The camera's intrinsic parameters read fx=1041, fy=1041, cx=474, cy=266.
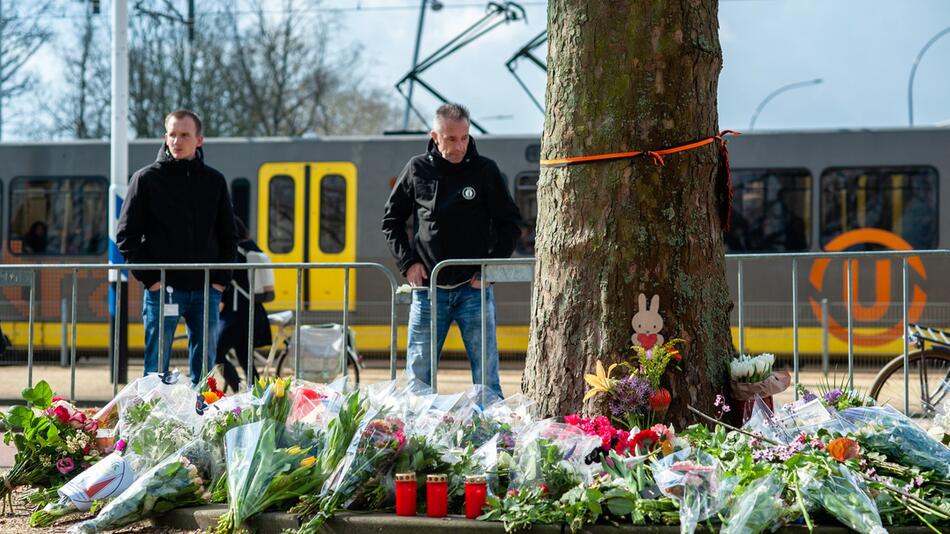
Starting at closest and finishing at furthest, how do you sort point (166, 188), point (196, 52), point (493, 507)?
point (493, 507) → point (166, 188) → point (196, 52)

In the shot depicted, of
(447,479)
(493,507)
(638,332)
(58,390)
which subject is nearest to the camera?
(493,507)

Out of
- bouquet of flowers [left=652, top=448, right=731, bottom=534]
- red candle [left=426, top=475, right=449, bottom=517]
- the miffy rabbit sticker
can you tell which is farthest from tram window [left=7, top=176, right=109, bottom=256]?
bouquet of flowers [left=652, top=448, right=731, bottom=534]

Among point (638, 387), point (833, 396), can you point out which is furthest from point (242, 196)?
point (833, 396)

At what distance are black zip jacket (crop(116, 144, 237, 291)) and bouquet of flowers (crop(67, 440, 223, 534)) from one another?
8.23 feet

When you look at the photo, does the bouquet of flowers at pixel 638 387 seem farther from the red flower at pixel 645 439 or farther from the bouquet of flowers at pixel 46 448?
the bouquet of flowers at pixel 46 448

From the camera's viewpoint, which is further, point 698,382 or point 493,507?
point 698,382

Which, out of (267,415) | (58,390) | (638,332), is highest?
(638,332)

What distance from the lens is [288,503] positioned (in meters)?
4.14

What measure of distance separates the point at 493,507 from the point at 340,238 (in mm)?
10616

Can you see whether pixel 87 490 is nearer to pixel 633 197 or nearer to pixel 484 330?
pixel 484 330

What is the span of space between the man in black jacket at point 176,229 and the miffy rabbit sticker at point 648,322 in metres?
3.11

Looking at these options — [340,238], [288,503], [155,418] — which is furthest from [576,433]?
[340,238]

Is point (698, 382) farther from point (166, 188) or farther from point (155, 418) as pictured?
point (166, 188)

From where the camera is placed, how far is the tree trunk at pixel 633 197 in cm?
450
